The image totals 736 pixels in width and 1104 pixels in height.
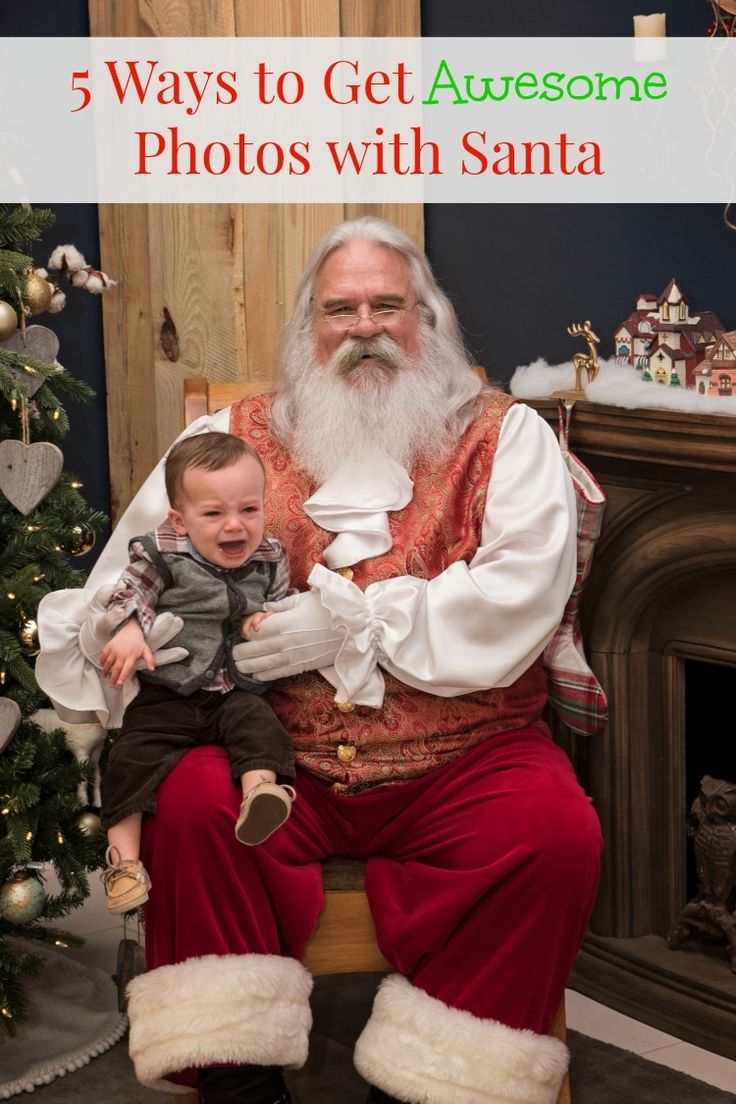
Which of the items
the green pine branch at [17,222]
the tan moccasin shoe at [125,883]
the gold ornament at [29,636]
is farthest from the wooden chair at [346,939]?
the green pine branch at [17,222]

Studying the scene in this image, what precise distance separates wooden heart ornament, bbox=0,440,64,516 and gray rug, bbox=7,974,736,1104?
44.3 inches

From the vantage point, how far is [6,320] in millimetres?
2764

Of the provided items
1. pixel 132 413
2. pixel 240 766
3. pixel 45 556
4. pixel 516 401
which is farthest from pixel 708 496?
pixel 132 413

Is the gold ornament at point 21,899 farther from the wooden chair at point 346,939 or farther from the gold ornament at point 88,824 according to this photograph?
the wooden chair at point 346,939

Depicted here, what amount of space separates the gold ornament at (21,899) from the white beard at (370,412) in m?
0.96

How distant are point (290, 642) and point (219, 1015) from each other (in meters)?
0.64

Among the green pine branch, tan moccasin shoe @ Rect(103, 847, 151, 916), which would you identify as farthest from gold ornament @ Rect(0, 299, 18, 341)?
tan moccasin shoe @ Rect(103, 847, 151, 916)

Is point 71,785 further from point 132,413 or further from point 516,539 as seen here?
point 132,413

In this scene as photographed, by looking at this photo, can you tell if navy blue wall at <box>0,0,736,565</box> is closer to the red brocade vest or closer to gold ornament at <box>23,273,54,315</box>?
the red brocade vest

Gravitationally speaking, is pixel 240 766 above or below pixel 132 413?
below

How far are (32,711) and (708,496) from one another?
1.40m

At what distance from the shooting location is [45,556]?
9.36 feet

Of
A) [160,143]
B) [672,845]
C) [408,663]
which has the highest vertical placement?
[160,143]

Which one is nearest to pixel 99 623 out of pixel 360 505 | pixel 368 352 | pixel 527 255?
pixel 360 505
